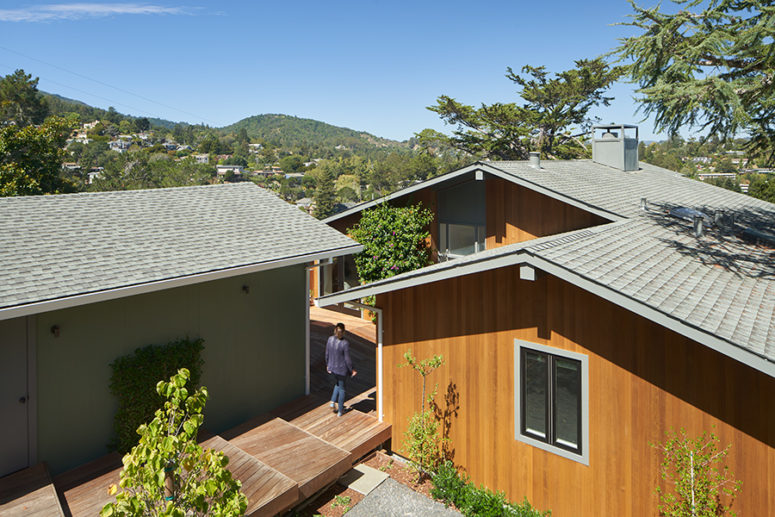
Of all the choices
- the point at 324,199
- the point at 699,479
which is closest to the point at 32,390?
the point at 699,479

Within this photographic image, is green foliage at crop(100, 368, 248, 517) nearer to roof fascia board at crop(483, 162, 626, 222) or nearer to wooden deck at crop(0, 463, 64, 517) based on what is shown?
wooden deck at crop(0, 463, 64, 517)

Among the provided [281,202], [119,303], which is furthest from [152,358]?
[281,202]

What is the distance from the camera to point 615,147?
1714cm

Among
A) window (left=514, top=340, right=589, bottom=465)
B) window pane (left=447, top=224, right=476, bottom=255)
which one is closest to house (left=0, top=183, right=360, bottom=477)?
window (left=514, top=340, right=589, bottom=465)

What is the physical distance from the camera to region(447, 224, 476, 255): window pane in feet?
45.0

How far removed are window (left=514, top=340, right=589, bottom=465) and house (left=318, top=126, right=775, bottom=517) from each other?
0.01 metres

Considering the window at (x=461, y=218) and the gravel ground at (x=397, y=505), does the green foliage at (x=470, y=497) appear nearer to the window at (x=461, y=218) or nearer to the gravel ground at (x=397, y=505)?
the gravel ground at (x=397, y=505)

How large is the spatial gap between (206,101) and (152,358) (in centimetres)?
6909

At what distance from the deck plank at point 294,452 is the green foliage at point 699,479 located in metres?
4.02

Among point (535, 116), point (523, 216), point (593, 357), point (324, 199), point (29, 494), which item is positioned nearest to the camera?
point (29, 494)

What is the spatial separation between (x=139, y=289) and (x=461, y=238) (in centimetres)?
936

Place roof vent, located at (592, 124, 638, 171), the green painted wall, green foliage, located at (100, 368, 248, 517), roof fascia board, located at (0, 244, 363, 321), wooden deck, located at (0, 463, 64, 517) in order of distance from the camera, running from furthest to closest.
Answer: roof vent, located at (592, 124, 638, 171)
the green painted wall
roof fascia board, located at (0, 244, 363, 321)
wooden deck, located at (0, 463, 64, 517)
green foliage, located at (100, 368, 248, 517)

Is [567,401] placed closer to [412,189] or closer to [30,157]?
[412,189]

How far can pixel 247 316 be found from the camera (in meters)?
8.66
